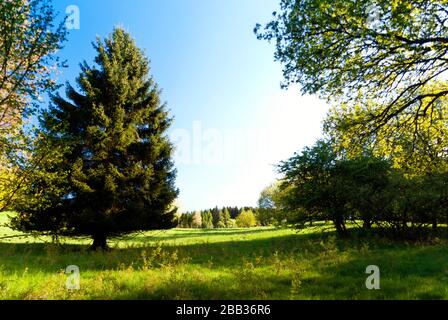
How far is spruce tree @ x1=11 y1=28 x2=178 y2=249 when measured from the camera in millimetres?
16125

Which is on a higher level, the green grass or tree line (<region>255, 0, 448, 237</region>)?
tree line (<region>255, 0, 448, 237</region>)

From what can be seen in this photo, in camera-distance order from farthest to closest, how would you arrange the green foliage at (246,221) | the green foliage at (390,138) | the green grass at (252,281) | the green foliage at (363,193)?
the green foliage at (246,221) < the green foliage at (363,193) < the green foliage at (390,138) < the green grass at (252,281)

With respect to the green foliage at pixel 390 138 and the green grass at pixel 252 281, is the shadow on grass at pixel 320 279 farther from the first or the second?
the green foliage at pixel 390 138

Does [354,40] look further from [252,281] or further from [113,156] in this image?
[113,156]

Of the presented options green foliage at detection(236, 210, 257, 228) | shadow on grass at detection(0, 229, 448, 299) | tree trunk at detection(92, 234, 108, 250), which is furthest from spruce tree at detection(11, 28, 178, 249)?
green foliage at detection(236, 210, 257, 228)

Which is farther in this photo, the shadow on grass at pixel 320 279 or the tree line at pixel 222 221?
the tree line at pixel 222 221

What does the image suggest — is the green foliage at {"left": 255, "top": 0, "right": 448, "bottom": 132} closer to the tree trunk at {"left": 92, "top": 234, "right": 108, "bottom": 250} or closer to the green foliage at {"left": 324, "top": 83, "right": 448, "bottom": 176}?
the green foliage at {"left": 324, "top": 83, "right": 448, "bottom": 176}

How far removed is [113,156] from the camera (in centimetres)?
1755

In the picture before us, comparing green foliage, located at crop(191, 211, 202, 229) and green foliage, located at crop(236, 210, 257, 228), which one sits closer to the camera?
green foliage, located at crop(236, 210, 257, 228)

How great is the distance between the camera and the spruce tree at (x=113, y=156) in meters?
16.1

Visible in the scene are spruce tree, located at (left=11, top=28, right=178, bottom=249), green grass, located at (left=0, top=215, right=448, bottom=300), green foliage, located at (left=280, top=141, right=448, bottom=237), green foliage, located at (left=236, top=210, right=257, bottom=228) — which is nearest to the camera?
green grass, located at (left=0, top=215, right=448, bottom=300)

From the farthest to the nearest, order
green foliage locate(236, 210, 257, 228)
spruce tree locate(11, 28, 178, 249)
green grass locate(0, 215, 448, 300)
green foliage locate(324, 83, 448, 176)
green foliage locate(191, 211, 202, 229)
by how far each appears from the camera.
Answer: green foliage locate(191, 211, 202, 229) < green foliage locate(236, 210, 257, 228) < spruce tree locate(11, 28, 178, 249) < green foliage locate(324, 83, 448, 176) < green grass locate(0, 215, 448, 300)

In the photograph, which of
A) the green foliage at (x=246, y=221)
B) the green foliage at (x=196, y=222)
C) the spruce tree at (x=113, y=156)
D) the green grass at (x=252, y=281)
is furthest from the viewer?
the green foliage at (x=196, y=222)

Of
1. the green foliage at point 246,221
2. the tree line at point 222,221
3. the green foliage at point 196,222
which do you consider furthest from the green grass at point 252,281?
the green foliage at point 196,222
